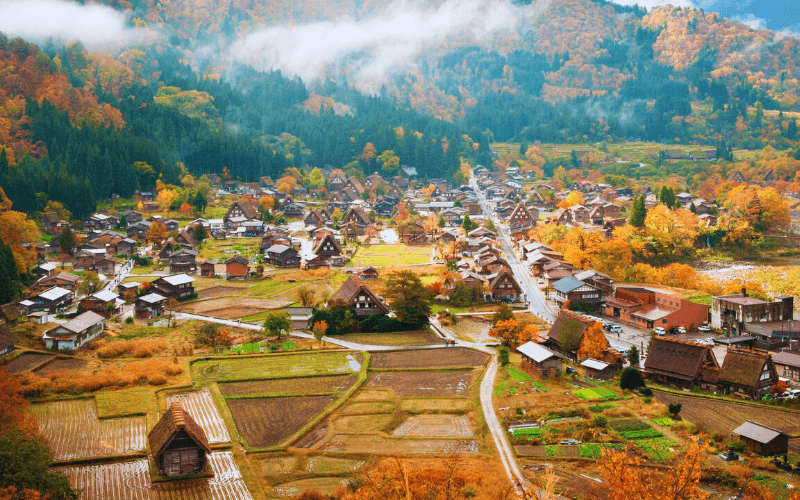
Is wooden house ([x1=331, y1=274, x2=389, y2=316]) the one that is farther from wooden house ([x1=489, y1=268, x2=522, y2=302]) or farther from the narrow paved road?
the narrow paved road

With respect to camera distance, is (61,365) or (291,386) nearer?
(291,386)

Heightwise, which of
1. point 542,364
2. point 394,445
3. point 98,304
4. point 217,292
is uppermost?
point 394,445

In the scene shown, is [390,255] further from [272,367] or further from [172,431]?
[172,431]

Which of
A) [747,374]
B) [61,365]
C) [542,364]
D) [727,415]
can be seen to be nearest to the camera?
[727,415]

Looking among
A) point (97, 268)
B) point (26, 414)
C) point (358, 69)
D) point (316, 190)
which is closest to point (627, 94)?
point (358, 69)

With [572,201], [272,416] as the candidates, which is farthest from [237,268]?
[572,201]

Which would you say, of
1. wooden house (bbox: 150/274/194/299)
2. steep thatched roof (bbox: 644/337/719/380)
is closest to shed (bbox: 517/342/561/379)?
steep thatched roof (bbox: 644/337/719/380)

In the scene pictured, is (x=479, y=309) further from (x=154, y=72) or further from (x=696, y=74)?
(x=696, y=74)

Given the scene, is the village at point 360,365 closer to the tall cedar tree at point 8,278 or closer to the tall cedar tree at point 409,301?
the tall cedar tree at point 409,301
